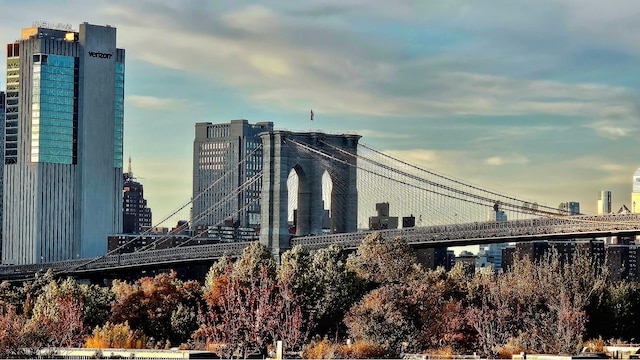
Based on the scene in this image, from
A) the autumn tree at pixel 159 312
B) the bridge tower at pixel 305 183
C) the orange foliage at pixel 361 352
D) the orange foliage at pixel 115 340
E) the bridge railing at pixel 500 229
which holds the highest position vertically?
the bridge tower at pixel 305 183

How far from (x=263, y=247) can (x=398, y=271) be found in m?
21.8

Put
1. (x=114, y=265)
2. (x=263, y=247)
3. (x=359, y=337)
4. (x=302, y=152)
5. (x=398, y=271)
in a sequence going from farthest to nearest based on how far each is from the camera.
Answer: (x=114, y=265) < (x=302, y=152) < (x=263, y=247) < (x=398, y=271) < (x=359, y=337)

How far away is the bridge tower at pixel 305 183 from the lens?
158 metres

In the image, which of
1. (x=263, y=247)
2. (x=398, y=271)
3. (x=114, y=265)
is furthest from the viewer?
A: (x=114, y=265)

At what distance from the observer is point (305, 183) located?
535ft

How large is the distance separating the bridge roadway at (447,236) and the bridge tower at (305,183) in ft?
10.4

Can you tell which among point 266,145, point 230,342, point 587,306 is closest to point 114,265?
point 266,145

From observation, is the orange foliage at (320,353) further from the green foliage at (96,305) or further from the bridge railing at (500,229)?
the bridge railing at (500,229)

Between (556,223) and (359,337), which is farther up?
(556,223)

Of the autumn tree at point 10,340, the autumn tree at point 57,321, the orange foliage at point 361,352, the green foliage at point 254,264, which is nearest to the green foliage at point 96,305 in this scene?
the autumn tree at point 57,321

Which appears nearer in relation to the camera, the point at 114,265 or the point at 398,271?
the point at 398,271

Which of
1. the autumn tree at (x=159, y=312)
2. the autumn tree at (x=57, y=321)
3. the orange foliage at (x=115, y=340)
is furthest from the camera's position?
the autumn tree at (x=159, y=312)

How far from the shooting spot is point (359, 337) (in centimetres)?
9044

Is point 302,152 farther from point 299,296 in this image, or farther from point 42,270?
point 299,296
